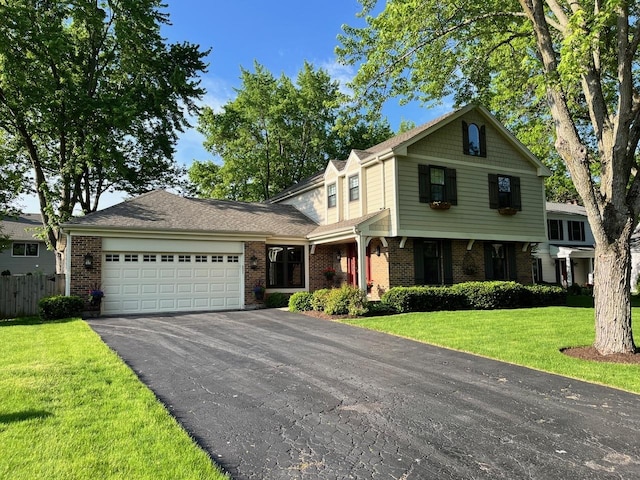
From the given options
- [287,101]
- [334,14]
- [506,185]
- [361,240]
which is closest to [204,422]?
[361,240]

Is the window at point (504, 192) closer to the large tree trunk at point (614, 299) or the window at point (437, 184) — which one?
the window at point (437, 184)

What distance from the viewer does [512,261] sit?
19.0m

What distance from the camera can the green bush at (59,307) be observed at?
13047 mm

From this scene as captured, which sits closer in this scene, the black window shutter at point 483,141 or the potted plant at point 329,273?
the black window shutter at point 483,141

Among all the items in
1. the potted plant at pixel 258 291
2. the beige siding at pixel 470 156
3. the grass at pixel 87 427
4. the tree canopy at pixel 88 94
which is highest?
the tree canopy at pixel 88 94

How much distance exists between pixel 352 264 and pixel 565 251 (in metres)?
16.9

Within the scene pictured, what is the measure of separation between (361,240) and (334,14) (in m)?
8.25

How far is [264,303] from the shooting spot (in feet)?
54.9

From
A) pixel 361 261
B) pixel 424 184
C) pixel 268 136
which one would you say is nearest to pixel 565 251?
pixel 424 184

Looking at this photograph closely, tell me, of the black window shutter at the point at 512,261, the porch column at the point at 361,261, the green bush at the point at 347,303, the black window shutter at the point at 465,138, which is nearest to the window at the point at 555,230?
the black window shutter at the point at 512,261

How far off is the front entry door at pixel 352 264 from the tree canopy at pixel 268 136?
1491 cm

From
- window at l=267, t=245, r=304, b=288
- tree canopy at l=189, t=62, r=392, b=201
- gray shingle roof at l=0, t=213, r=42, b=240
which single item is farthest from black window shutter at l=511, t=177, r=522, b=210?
gray shingle roof at l=0, t=213, r=42, b=240

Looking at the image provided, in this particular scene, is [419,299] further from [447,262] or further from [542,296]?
[542,296]

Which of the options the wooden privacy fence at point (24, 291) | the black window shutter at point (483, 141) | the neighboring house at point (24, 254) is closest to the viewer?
the wooden privacy fence at point (24, 291)
